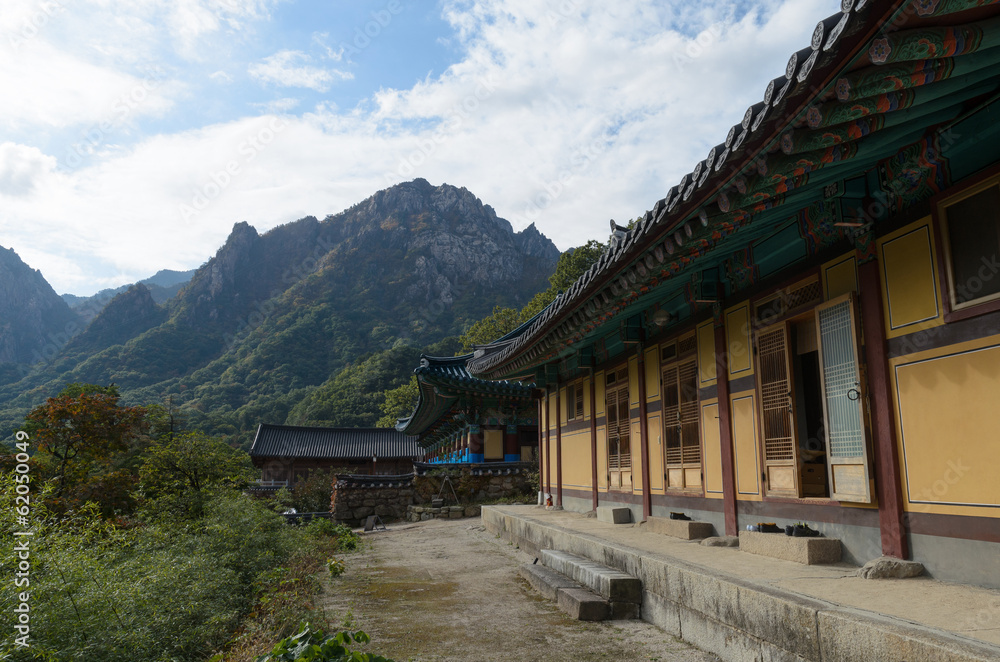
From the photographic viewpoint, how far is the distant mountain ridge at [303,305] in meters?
61.7

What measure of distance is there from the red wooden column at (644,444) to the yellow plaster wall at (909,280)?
4628mm

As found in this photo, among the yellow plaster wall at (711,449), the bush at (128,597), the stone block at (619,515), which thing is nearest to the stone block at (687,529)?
the yellow plaster wall at (711,449)

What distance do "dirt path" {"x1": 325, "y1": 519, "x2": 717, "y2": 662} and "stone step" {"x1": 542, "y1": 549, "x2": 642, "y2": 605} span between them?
246mm

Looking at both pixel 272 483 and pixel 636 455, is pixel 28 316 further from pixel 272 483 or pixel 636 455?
pixel 636 455

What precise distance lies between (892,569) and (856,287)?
2199 mm

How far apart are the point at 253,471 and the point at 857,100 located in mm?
12719

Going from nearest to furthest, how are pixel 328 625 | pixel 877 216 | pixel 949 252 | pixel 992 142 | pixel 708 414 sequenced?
1. pixel 992 142
2. pixel 949 252
3. pixel 877 216
4. pixel 328 625
5. pixel 708 414

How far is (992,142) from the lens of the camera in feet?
12.7

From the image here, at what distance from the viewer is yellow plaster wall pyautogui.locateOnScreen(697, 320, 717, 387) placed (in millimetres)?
7289

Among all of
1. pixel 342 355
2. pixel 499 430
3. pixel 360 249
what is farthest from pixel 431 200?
pixel 499 430

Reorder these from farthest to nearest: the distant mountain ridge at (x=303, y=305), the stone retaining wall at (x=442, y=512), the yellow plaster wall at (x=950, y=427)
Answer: the distant mountain ridge at (x=303, y=305), the stone retaining wall at (x=442, y=512), the yellow plaster wall at (x=950, y=427)

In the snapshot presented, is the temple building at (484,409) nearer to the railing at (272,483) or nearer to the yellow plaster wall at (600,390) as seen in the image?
the yellow plaster wall at (600,390)

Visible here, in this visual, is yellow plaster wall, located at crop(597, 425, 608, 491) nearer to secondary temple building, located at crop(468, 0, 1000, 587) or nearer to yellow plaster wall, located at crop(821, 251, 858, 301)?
secondary temple building, located at crop(468, 0, 1000, 587)

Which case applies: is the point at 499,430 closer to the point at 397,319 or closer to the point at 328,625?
the point at 328,625
